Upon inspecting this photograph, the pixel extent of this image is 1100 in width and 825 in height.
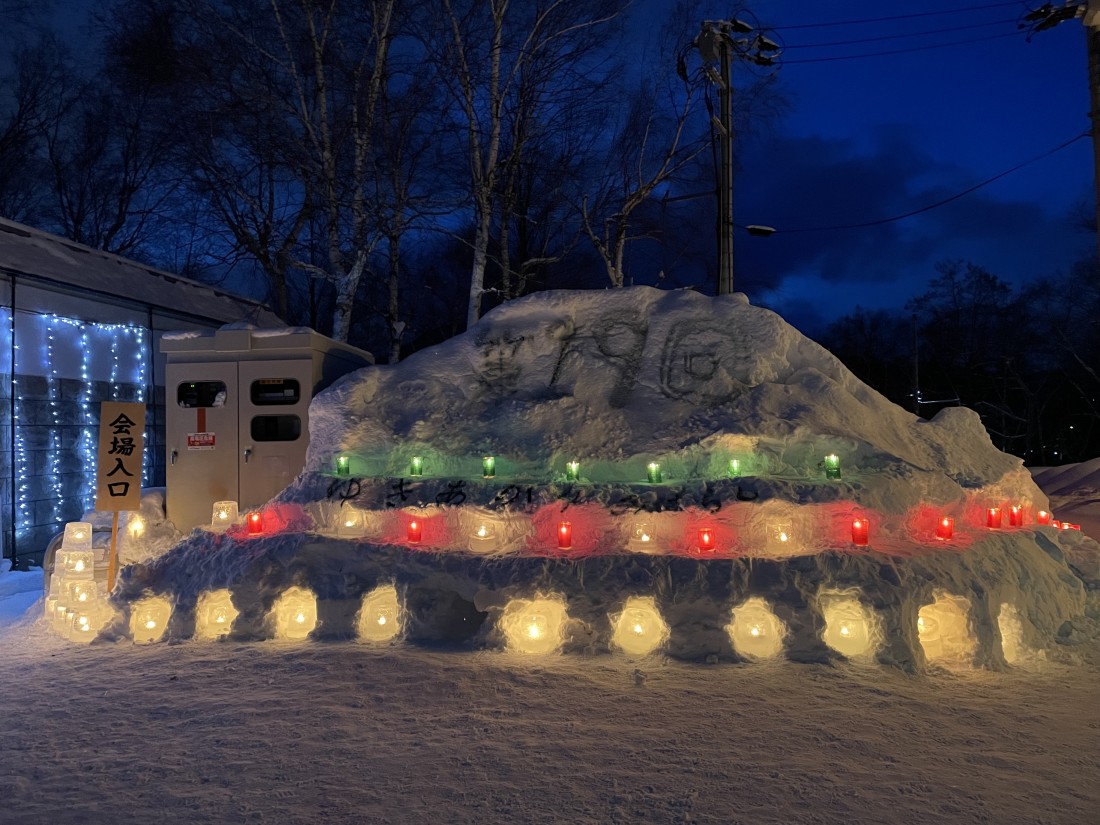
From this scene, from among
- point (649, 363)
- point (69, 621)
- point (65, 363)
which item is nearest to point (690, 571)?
point (649, 363)

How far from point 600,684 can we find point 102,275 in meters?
10.4

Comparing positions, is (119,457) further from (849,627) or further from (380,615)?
(849,627)

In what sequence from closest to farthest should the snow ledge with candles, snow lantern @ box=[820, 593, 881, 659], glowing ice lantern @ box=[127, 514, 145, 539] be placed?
snow lantern @ box=[820, 593, 881, 659] < the snow ledge with candles < glowing ice lantern @ box=[127, 514, 145, 539]

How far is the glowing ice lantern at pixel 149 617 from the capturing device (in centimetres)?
628

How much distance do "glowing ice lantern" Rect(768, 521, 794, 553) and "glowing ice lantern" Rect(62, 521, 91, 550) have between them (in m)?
5.98

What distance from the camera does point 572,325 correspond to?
27.5 feet

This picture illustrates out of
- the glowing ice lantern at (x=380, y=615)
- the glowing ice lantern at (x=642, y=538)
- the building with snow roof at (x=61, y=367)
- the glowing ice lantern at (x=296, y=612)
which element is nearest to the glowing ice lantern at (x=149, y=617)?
the glowing ice lantern at (x=296, y=612)

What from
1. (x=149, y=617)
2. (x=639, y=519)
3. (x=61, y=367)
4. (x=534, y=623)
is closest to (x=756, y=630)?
(x=639, y=519)

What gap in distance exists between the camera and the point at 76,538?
700 cm

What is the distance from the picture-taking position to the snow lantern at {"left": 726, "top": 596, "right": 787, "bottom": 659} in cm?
553

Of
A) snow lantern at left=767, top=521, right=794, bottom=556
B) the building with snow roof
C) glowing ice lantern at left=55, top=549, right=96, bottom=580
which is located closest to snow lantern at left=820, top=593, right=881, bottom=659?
snow lantern at left=767, top=521, right=794, bottom=556

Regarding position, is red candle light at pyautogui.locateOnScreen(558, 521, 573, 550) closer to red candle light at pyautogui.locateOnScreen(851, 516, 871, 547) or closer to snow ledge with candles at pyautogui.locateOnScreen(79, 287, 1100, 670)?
snow ledge with candles at pyautogui.locateOnScreen(79, 287, 1100, 670)

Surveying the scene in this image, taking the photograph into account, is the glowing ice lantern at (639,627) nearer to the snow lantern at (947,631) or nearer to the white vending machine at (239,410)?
the snow lantern at (947,631)

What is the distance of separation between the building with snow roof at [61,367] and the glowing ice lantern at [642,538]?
8.18 m
